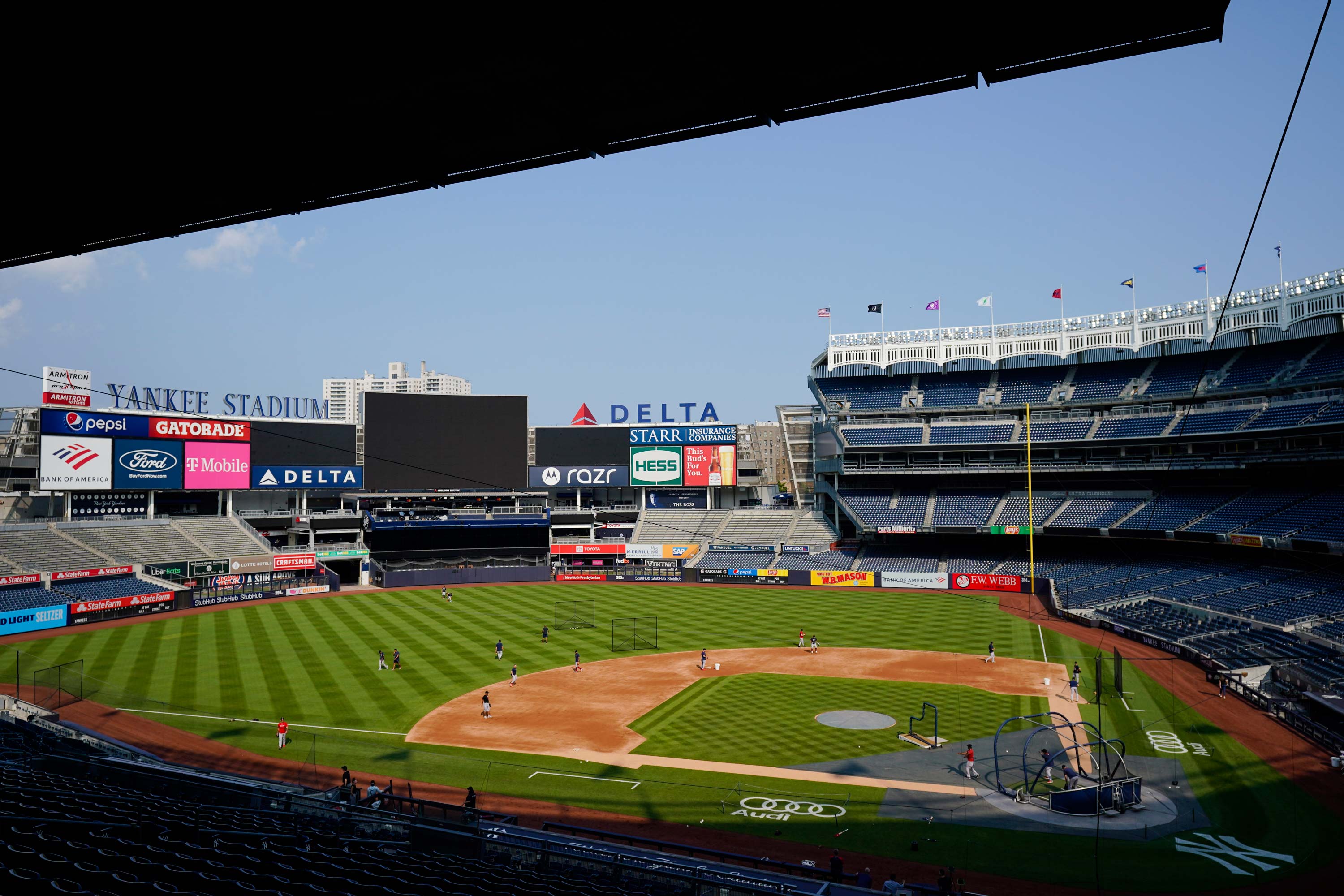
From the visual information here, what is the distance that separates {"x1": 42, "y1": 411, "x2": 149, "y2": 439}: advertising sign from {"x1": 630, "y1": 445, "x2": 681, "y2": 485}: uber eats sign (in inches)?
1748

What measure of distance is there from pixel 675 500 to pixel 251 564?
4184 cm

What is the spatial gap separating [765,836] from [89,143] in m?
20.1

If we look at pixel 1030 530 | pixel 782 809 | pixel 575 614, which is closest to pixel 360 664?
pixel 575 614

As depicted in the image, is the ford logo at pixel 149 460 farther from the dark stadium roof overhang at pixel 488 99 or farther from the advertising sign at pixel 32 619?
the dark stadium roof overhang at pixel 488 99

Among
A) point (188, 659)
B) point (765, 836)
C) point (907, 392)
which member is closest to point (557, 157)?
point (765, 836)

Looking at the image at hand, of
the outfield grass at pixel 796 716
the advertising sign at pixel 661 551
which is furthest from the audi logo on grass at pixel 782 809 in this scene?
the advertising sign at pixel 661 551

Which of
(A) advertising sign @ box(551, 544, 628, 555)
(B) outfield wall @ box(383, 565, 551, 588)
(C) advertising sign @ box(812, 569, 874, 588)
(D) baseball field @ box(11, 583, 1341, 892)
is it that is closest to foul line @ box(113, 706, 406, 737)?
(D) baseball field @ box(11, 583, 1341, 892)

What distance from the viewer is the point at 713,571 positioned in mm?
76375

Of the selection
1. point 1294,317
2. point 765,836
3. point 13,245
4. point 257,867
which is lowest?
point 765,836

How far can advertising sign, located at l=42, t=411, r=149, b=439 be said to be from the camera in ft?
207

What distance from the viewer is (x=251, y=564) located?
66500 mm

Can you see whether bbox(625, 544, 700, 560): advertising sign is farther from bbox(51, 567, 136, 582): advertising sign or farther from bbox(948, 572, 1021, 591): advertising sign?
bbox(51, 567, 136, 582): advertising sign

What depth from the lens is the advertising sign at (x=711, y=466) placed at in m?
87.1

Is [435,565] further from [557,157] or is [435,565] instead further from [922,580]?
[557,157]
